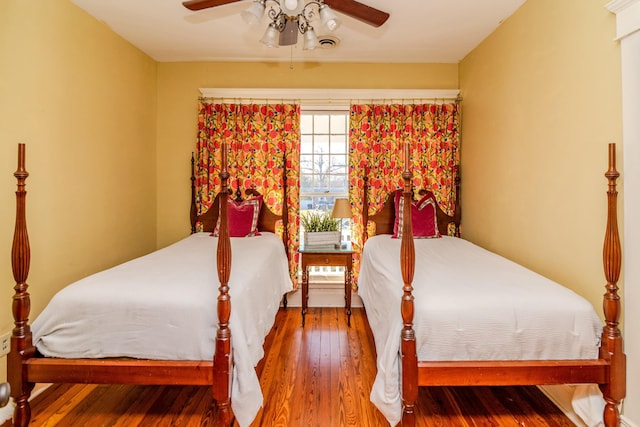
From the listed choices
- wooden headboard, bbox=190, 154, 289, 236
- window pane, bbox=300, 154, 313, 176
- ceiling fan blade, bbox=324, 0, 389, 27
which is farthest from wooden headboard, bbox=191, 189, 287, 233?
ceiling fan blade, bbox=324, 0, 389, 27

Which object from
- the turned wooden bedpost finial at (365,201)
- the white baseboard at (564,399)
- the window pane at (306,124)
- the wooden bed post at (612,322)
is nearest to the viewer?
the wooden bed post at (612,322)

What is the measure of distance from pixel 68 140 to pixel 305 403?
241 centimetres

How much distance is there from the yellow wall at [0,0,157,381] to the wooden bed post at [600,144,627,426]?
3167 mm

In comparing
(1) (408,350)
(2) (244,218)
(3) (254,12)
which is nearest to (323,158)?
(2) (244,218)

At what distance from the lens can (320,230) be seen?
12.0 feet

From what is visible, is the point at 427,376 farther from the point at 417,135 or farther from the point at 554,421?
the point at 417,135

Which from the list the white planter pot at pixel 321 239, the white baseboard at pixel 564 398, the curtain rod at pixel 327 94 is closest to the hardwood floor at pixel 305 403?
→ the white baseboard at pixel 564 398

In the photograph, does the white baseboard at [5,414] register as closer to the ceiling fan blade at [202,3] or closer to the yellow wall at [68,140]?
the yellow wall at [68,140]

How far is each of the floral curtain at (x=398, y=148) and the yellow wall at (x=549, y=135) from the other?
1.28ft

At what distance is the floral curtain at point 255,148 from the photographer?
3.82 m

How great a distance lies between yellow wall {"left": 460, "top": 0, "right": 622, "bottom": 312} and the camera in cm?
193

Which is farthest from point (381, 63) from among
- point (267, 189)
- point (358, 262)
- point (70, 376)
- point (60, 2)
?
point (70, 376)

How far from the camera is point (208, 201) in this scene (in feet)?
12.6

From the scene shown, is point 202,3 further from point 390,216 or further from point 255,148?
point 390,216
